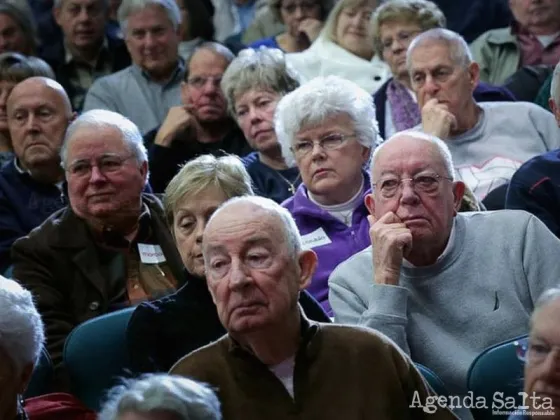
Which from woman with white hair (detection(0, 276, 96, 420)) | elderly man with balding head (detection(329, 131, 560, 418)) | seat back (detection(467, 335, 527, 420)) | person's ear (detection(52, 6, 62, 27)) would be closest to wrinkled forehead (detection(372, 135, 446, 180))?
elderly man with balding head (detection(329, 131, 560, 418))

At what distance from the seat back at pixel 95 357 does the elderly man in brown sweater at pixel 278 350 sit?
1.75 feet

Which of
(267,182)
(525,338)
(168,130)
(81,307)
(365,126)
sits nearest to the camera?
(525,338)

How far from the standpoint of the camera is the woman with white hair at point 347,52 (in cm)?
511

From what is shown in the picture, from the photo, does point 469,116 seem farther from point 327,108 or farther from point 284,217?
point 284,217

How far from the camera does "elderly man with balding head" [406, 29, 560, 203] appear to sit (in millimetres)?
4215

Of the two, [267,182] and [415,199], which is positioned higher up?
[415,199]

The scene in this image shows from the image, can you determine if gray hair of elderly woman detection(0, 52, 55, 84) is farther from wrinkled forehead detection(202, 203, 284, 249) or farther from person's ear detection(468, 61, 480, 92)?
wrinkled forehead detection(202, 203, 284, 249)

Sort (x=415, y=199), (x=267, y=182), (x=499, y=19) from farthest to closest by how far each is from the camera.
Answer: (x=499, y=19), (x=267, y=182), (x=415, y=199)

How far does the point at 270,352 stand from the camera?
2.60 metres

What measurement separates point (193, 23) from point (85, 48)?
1.82ft

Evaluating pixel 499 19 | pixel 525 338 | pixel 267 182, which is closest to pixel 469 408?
pixel 525 338

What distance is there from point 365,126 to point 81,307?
1056 mm

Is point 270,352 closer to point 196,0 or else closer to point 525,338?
point 525,338

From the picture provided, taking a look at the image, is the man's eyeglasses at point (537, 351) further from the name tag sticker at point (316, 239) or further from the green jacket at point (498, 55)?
the green jacket at point (498, 55)
